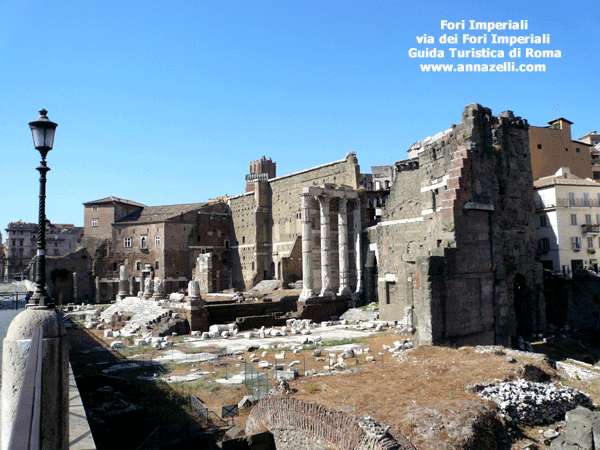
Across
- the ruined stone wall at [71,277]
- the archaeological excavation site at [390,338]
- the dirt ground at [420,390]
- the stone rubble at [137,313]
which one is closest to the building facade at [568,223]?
the archaeological excavation site at [390,338]

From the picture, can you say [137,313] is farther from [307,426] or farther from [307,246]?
[307,426]

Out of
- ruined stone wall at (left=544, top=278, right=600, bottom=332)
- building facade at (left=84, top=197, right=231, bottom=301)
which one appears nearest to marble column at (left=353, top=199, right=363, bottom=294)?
ruined stone wall at (left=544, top=278, right=600, bottom=332)

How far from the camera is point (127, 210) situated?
58.0 metres

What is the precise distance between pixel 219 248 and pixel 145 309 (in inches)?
918

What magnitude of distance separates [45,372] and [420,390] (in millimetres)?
8540

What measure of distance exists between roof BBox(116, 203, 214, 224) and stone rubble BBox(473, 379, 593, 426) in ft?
154

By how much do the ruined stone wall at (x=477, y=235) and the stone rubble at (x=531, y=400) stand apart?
515cm

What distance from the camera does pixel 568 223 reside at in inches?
1115

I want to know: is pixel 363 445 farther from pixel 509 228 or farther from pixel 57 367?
pixel 509 228

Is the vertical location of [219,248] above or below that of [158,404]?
above

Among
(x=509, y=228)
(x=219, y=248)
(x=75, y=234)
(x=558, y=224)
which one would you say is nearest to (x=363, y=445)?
(x=509, y=228)

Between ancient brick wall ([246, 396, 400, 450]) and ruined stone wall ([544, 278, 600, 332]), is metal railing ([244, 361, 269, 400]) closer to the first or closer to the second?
ancient brick wall ([246, 396, 400, 450])

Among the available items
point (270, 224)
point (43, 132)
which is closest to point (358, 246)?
point (270, 224)

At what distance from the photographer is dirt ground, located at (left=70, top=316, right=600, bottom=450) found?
860cm
